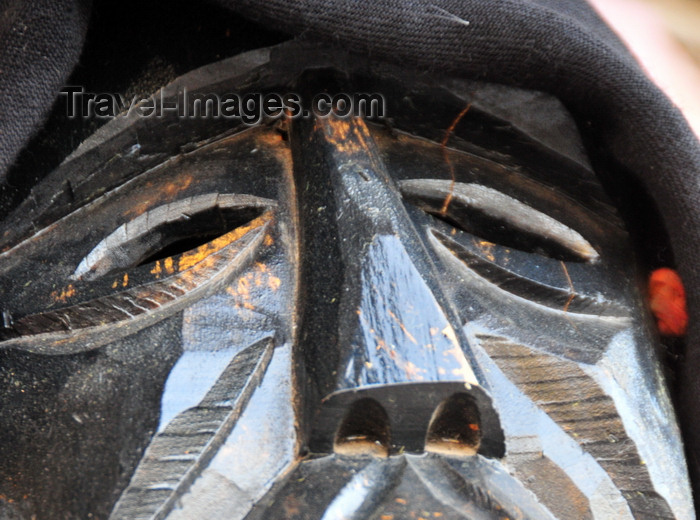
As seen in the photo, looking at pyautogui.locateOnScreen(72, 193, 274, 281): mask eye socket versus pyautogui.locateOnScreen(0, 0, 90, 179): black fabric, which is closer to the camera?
pyautogui.locateOnScreen(0, 0, 90, 179): black fabric

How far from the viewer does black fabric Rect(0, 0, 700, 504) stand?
834mm

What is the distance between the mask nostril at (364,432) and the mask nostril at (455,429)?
0.17 ft

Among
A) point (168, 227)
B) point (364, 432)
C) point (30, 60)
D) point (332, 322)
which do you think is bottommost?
point (364, 432)

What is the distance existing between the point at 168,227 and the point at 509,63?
0.52 m

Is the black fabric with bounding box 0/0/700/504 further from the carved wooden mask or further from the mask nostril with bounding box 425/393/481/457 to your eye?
the mask nostril with bounding box 425/393/481/457

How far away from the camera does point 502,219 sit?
3.38ft

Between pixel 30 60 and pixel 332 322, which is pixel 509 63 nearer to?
pixel 332 322

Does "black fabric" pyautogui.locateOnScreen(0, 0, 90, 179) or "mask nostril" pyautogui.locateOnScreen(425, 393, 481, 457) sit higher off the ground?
"black fabric" pyautogui.locateOnScreen(0, 0, 90, 179)

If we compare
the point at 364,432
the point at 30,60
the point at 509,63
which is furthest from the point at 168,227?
the point at 509,63

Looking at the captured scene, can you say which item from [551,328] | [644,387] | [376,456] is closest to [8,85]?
[376,456]

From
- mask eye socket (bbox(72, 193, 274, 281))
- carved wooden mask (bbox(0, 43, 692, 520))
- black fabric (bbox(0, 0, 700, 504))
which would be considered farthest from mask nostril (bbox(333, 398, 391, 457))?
black fabric (bbox(0, 0, 700, 504))

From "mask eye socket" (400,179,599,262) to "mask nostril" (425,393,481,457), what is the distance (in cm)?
34

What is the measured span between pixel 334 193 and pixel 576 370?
1.29ft

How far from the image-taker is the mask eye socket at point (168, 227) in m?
0.93
